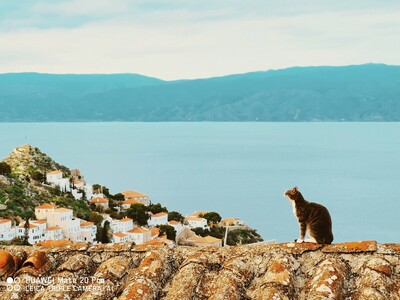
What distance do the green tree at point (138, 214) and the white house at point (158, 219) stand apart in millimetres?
676

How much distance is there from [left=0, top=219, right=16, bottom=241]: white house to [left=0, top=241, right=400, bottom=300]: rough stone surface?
43.6m

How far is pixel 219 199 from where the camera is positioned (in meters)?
117

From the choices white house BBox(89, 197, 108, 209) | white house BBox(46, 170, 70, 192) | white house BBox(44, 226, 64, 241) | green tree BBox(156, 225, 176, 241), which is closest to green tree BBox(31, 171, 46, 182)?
white house BBox(46, 170, 70, 192)

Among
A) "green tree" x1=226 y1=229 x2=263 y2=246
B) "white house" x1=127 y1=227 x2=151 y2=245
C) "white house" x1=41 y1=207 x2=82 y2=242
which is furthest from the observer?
"green tree" x1=226 y1=229 x2=263 y2=246

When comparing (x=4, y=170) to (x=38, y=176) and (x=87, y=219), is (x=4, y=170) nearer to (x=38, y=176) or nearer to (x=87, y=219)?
(x=38, y=176)

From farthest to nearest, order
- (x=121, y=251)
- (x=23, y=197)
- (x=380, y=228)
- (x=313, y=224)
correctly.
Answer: (x=380, y=228)
(x=23, y=197)
(x=121, y=251)
(x=313, y=224)

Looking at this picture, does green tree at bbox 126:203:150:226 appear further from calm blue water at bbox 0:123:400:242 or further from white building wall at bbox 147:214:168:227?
calm blue water at bbox 0:123:400:242

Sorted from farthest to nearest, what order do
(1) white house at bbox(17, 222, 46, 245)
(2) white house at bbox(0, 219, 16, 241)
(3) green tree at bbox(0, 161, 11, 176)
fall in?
(3) green tree at bbox(0, 161, 11, 176), (1) white house at bbox(17, 222, 46, 245), (2) white house at bbox(0, 219, 16, 241)

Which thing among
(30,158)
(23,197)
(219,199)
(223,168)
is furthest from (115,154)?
(23,197)

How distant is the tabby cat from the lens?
551 centimetres

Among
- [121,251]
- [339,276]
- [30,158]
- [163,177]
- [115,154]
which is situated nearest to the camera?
[339,276]

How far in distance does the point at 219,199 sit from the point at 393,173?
54336mm

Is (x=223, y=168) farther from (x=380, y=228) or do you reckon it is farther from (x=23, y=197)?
(x=23, y=197)

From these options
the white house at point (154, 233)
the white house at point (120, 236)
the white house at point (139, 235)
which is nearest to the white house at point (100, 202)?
the white house at point (139, 235)
